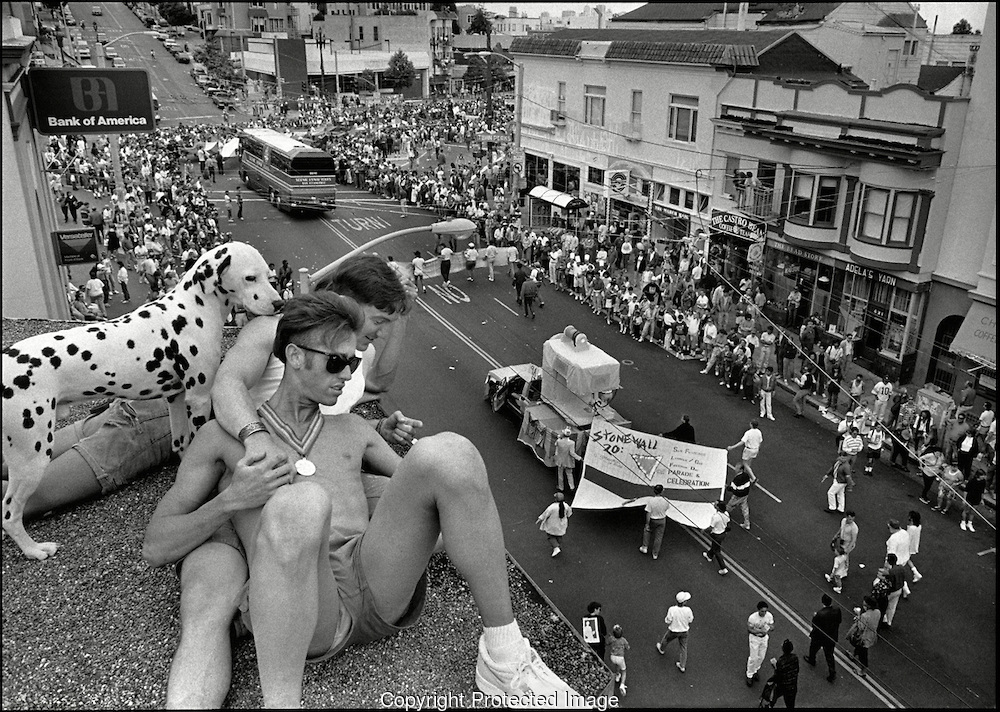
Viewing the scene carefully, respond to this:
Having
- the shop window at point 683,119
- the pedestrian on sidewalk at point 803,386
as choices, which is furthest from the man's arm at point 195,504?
the shop window at point 683,119

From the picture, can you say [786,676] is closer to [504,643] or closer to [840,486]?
[840,486]

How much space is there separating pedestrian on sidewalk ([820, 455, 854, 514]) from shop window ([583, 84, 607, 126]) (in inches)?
754

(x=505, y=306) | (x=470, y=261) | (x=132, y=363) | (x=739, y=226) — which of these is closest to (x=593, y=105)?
(x=739, y=226)

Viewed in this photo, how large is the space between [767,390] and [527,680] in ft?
42.8

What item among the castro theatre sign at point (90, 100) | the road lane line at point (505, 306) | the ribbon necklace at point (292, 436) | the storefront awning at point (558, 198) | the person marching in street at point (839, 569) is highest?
the castro theatre sign at point (90, 100)

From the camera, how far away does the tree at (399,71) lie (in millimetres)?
74731

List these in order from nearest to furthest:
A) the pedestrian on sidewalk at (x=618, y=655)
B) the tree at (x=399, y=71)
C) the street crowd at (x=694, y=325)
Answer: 1. the pedestrian on sidewalk at (x=618, y=655)
2. the street crowd at (x=694, y=325)
3. the tree at (x=399, y=71)

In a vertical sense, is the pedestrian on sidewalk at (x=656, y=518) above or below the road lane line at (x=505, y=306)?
below

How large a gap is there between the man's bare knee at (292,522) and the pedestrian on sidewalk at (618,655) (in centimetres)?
689

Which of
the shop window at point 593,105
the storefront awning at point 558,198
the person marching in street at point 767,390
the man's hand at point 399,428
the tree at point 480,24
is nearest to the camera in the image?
the man's hand at point 399,428

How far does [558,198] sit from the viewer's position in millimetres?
30312

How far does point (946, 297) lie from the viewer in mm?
16297

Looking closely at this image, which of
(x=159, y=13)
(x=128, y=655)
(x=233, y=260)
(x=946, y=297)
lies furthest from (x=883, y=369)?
(x=159, y=13)

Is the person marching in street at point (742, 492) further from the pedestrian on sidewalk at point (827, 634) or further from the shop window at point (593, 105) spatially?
the shop window at point (593, 105)
